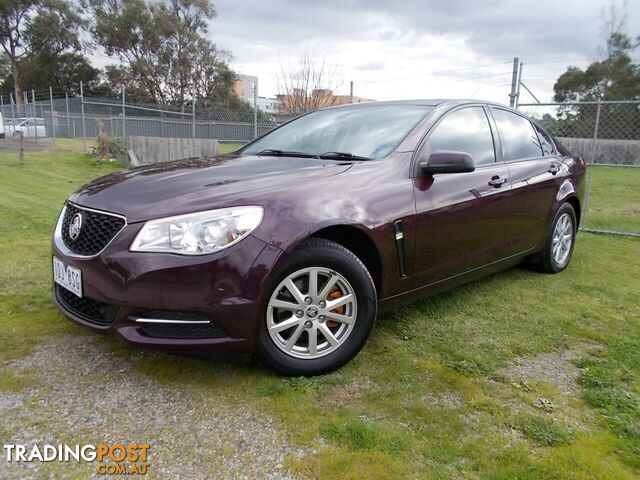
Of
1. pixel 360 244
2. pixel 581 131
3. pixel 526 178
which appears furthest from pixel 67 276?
pixel 581 131

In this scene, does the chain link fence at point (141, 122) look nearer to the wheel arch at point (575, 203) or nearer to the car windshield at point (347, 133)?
the car windshield at point (347, 133)

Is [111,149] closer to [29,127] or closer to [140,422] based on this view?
[140,422]

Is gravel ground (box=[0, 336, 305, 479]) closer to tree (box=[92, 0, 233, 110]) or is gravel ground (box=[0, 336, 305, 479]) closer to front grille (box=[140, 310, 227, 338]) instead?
front grille (box=[140, 310, 227, 338])

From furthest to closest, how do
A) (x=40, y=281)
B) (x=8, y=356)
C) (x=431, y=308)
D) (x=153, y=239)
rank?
1. (x=40, y=281)
2. (x=431, y=308)
3. (x=8, y=356)
4. (x=153, y=239)

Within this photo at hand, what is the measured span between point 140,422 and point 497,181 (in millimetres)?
2779

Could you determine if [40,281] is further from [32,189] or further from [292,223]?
[32,189]

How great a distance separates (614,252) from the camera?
18.4 ft

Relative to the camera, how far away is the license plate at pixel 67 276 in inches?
95.9

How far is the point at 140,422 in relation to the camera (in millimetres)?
2180

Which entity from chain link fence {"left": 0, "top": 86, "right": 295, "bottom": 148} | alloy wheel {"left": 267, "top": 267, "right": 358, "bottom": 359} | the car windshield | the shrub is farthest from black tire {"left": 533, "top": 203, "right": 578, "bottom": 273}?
the shrub

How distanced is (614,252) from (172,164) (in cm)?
492

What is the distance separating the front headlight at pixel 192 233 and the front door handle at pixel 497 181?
2.02m

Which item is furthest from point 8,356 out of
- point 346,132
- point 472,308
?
point 472,308

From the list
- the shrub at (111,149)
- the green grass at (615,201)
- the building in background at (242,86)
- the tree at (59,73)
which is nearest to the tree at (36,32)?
the tree at (59,73)
